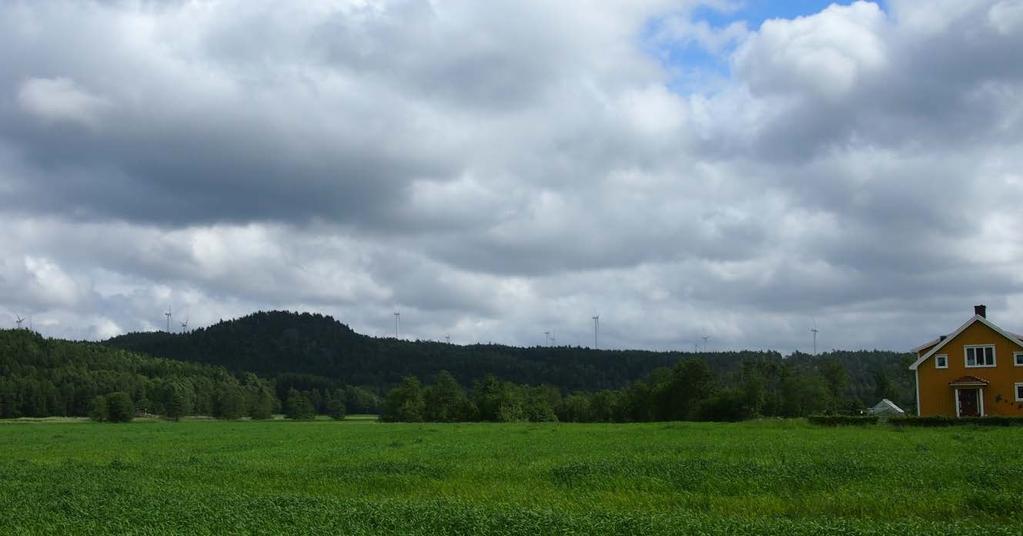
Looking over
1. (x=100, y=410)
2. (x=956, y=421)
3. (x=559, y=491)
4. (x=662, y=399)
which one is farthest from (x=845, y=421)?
(x=100, y=410)

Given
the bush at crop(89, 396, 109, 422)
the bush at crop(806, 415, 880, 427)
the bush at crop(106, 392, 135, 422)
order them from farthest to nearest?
the bush at crop(89, 396, 109, 422)
the bush at crop(106, 392, 135, 422)
the bush at crop(806, 415, 880, 427)

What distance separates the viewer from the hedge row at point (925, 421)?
55156 millimetres

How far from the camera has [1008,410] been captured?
2756 inches

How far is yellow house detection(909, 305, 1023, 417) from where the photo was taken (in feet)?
231

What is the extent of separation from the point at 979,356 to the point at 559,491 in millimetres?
59945

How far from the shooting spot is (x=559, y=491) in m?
25.3

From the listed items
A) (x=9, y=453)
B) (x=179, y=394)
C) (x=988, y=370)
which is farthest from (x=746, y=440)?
(x=179, y=394)

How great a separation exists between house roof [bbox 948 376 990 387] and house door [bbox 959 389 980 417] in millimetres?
973

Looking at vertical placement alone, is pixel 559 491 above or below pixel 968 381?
below

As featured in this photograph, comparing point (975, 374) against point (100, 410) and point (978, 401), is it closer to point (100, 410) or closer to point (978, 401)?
point (978, 401)

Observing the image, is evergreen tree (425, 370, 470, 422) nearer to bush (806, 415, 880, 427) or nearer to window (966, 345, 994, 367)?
window (966, 345, 994, 367)

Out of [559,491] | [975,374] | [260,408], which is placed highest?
[975,374]

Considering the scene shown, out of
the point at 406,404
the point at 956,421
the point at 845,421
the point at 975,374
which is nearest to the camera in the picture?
the point at 956,421

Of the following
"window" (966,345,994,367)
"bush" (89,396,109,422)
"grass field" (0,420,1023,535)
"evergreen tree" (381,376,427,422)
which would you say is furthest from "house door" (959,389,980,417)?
"bush" (89,396,109,422)
